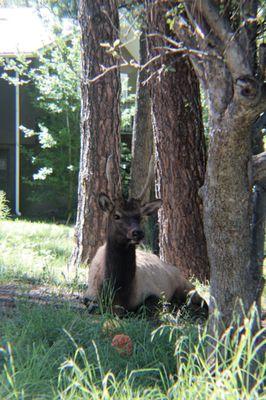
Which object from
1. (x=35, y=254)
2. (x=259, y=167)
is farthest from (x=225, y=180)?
(x=35, y=254)

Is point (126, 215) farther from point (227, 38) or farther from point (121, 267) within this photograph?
point (227, 38)

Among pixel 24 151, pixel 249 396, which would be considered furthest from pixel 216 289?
pixel 24 151

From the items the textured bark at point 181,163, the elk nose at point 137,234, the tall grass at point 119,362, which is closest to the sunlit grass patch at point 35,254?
the elk nose at point 137,234

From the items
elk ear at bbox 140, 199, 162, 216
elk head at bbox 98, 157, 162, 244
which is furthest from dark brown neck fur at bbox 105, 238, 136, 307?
elk ear at bbox 140, 199, 162, 216

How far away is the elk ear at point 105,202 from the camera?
7.36 m

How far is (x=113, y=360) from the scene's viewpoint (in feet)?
16.1

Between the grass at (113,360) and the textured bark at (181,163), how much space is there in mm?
2637

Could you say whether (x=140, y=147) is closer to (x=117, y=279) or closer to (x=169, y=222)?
(x=169, y=222)

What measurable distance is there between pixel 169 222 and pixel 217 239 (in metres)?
4.23

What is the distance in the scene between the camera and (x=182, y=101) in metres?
8.80

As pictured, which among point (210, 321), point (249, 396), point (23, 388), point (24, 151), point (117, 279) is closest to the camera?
point (249, 396)

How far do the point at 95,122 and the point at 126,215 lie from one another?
3.23m

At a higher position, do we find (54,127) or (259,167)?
(54,127)

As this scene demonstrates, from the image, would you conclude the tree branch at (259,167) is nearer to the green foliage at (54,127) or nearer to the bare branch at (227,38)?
the bare branch at (227,38)
